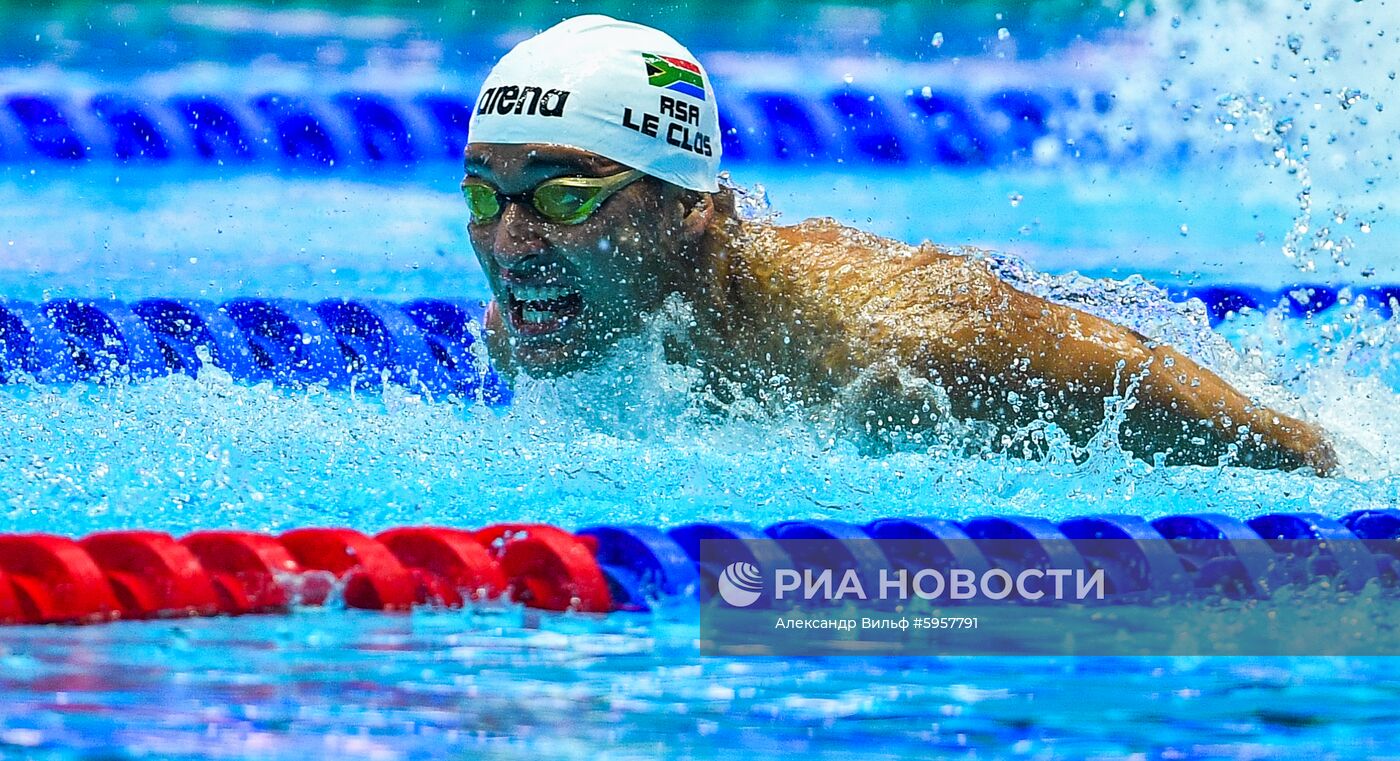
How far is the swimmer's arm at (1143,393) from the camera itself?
330 centimetres

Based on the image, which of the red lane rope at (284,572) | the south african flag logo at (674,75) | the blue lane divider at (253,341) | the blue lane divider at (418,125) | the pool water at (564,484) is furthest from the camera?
the blue lane divider at (418,125)

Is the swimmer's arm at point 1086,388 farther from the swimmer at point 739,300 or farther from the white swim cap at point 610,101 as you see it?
the white swim cap at point 610,101

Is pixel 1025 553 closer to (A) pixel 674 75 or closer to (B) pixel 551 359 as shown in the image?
(B) pixel 551 359

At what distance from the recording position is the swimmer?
127 inches

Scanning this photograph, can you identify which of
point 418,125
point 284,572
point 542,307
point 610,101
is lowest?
point 284,572

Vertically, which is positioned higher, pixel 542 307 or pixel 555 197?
pixel 555 197

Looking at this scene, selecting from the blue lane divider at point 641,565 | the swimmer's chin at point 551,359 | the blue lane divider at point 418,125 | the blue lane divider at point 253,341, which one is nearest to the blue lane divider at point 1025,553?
the blue lane divider at point 641,565

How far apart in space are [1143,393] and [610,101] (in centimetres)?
A: 115

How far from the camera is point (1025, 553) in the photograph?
2.57 metres

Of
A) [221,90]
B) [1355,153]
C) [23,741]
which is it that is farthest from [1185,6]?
[23,741]

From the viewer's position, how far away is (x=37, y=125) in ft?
23.4

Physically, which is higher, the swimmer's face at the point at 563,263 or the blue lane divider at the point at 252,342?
the blue lane divider at the point at 252,342

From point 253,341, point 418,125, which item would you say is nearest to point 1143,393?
point 253,341

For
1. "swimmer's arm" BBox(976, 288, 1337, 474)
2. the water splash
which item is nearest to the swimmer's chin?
"swimmer's arm" BBox(976, 288, 1337, 474)
